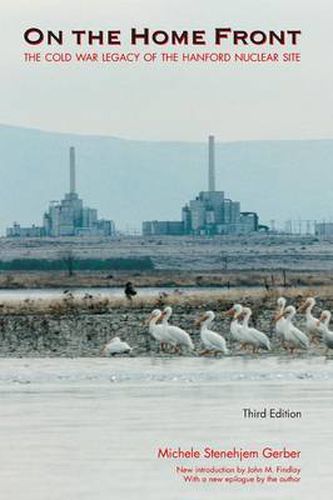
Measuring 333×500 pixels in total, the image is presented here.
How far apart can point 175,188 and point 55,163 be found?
7912 millimetres

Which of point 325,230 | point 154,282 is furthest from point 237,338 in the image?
point 325,230

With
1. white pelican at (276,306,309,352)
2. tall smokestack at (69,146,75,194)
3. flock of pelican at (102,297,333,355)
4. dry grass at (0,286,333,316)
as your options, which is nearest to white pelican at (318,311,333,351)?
flock of pelican at (102,297,333,355)

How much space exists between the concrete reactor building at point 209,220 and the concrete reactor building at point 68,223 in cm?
304

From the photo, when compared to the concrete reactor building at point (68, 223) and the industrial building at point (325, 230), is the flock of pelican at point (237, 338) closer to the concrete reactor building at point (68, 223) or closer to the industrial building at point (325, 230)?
the concrete reactor building at point (68, 223)

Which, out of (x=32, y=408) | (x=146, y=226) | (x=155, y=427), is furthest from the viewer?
(x=146, y=226)

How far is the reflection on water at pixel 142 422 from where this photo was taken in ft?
44.3

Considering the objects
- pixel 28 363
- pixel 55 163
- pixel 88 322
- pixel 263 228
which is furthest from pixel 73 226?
pixel 28 363

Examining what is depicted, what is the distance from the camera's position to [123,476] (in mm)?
14008

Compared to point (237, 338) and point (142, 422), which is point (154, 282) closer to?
point (237, 338)

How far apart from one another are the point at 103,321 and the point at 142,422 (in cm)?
1659

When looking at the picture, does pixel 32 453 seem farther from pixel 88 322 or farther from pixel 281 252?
pixel 281 252

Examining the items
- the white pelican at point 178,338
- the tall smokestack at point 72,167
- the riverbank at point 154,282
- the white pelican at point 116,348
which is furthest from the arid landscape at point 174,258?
the white pelican at point 116,348

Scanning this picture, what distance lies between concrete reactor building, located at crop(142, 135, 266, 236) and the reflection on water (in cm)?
6677

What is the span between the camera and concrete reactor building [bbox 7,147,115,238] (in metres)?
105
